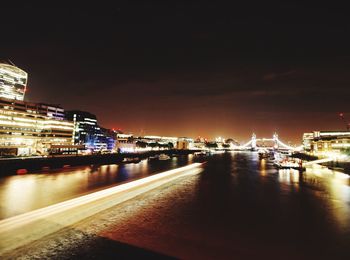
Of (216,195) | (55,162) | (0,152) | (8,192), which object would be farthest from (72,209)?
(0,152)

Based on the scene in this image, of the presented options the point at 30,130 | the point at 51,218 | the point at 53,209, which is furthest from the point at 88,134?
the point at 51,218


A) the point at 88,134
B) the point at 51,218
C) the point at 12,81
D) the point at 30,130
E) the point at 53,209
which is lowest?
the point at 51,218

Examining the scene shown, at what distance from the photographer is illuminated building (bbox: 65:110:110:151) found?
134500mm

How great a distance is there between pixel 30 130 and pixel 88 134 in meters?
43.0

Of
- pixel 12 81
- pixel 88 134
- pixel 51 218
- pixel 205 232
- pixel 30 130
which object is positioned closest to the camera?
pixel 51 218

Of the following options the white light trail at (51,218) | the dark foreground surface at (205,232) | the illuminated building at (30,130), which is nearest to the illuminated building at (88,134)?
the illuminated building at (30,130)

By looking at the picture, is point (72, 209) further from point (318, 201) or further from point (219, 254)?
point (318, 201)

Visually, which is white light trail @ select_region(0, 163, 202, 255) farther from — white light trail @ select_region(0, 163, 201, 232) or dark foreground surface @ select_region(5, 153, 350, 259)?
dark foreground surface @ select_region(5, 153, 350, 259)

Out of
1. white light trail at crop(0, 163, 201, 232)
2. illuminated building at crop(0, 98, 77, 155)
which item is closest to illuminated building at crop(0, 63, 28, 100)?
illuminated building at crop(0, 98, 77, 155)

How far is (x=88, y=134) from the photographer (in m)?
141

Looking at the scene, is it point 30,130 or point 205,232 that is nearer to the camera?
point 205,232

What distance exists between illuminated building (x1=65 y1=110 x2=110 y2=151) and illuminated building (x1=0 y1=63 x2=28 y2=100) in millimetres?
28703

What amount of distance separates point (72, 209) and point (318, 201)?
20549mm

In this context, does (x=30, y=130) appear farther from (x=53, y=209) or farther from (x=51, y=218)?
(x=51, y=218)
